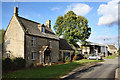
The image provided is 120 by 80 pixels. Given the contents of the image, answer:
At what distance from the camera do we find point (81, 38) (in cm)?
4281

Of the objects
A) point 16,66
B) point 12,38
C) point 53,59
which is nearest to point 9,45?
point 12,38

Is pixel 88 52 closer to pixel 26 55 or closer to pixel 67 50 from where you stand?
pixel 67 50

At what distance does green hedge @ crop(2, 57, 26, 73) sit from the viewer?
17009 mm

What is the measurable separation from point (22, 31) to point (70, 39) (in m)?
22.6

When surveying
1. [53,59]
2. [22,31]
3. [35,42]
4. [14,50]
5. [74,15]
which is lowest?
[53,59]

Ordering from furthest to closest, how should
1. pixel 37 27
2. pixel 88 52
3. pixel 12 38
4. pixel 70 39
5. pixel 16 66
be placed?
pixel 88 52, pixel 70 39, pixel 37 27, pixel 12 38, pixel 16 66

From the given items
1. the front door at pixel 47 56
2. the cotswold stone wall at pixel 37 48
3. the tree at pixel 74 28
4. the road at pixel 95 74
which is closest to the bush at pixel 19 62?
the cotswold stone wall at pixel 37 48

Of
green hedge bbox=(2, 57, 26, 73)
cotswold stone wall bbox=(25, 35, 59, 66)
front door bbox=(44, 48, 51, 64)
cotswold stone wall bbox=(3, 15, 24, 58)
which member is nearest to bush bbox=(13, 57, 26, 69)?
green hedge bbox=(2, 57, 26, 73)

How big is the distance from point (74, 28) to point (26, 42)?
23.8m

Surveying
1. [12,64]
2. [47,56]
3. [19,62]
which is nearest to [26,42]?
[19,62]

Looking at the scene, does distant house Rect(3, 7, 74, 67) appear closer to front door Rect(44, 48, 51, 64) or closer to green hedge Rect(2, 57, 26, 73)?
front door Rect(44, 48, 51, 64)

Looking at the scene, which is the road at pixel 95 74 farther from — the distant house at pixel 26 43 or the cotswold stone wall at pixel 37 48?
the distant house at pixel 26 43

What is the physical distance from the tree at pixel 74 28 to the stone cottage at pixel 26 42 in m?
15.8

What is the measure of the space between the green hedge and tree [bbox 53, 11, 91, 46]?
23.8 metres
